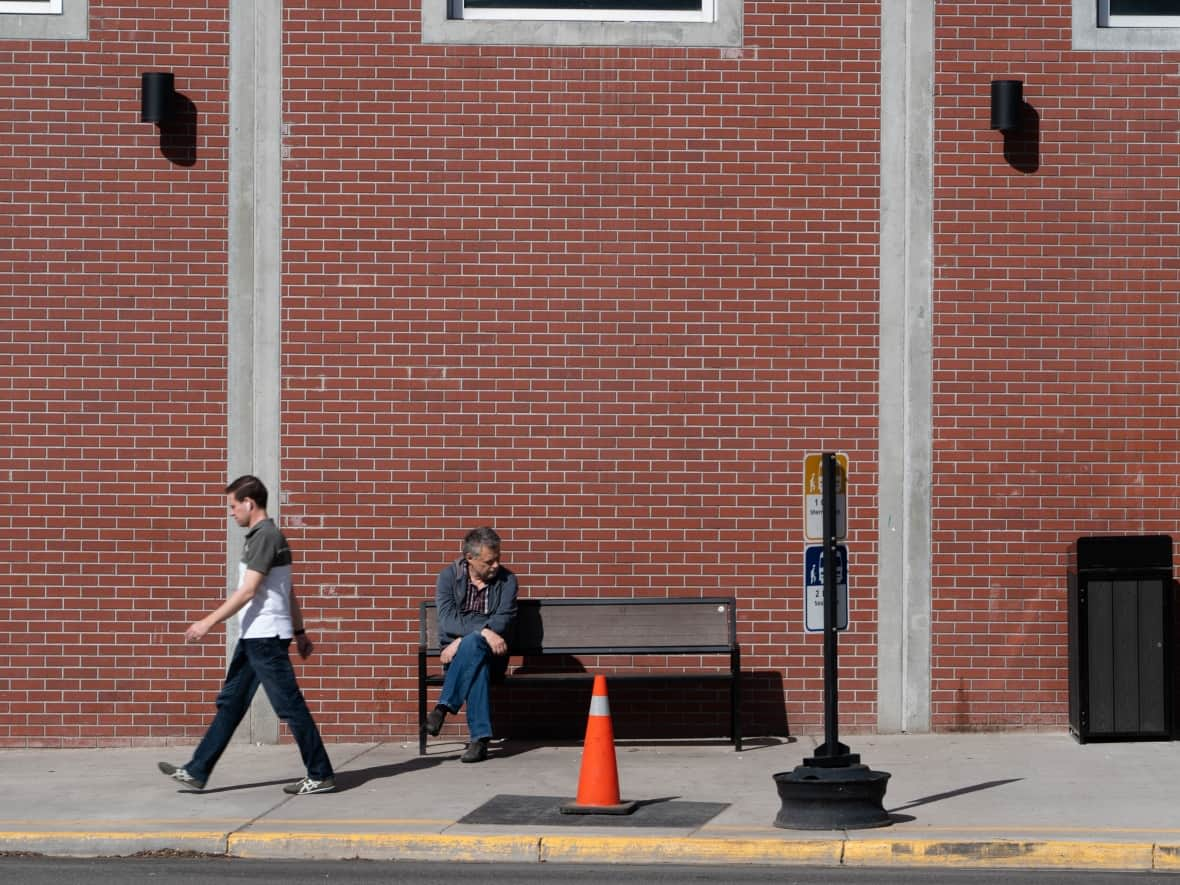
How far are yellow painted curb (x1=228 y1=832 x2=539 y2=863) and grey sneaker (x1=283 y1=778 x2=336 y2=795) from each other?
125 centimetres

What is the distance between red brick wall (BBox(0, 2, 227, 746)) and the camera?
39.0 feet

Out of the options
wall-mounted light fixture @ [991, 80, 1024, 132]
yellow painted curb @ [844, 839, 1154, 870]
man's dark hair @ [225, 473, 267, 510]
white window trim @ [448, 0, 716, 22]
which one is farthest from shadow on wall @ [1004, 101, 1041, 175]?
man's dark hair @ [225, 473, 267, 510]

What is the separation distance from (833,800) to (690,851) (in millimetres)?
828

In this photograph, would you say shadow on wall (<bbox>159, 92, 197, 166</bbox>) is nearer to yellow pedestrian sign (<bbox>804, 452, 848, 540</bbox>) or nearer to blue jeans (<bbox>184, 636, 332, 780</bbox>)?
blue jeans (<bbox>184, 636, 332, 780</bbox>)

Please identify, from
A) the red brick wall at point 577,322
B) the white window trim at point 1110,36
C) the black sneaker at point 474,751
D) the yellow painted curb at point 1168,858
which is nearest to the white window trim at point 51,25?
the red brick wall at point 577,322

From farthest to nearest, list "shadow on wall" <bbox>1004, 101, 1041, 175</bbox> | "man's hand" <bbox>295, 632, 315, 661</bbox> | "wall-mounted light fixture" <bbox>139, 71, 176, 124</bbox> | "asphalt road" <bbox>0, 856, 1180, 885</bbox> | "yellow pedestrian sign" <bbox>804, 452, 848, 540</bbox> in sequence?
"shadow on wall" <bbox>1004, 101, 1041, 175</bbox> < "wall-mounted light fixture" <bbox>139, 71, 176, 124</bbox> < "man's hand" <bbox>295, 632, 315, 661</bbox> < "yellow pedestrian sign" <bbox>804, 452, 848, 540</bbox> < "asphalt road" <bbox>0, 856, 1180, 885</bbox>

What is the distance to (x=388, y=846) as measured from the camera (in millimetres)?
8703

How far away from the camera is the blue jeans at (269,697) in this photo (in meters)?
9.85

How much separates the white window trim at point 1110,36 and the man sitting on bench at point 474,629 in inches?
205

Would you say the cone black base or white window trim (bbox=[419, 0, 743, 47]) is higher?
white window trim (bbox=[419, 0, 743, 47])

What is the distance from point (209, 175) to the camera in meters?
11.9

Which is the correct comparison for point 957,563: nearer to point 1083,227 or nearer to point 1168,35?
point 1083,227

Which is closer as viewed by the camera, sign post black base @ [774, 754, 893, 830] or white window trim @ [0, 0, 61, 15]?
sign post black base @ [774, 754, 893, 830]

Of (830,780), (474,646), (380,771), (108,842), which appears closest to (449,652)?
(474,646)
